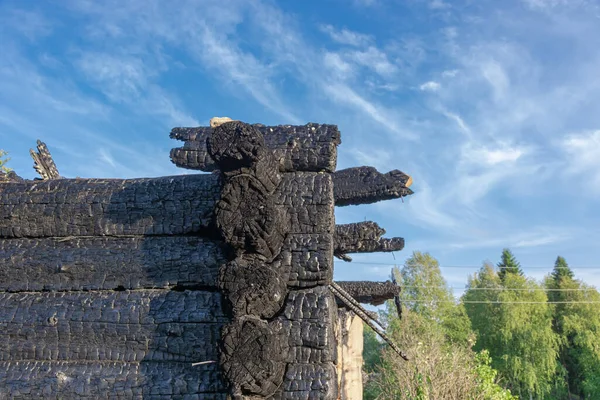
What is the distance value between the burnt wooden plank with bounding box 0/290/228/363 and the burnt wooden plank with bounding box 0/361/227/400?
0.05 m

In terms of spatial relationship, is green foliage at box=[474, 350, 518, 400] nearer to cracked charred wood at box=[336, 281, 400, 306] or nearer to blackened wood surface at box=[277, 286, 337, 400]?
→ cracked charred wood at box=[336, 281, 400, 306]

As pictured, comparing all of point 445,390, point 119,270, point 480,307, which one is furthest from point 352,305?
point 480,307

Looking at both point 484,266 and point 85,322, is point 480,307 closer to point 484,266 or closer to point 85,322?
point 484,266

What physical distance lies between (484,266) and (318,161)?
3715cm

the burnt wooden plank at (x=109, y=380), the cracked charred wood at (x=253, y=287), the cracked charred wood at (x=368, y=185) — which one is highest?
the cracked charred wood at (x=368, y=185)

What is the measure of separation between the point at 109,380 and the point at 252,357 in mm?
1005

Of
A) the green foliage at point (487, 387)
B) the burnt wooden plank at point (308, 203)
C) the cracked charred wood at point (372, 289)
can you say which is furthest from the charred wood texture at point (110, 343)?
the green foliage at point (487, 387)

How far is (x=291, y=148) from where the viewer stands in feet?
11.0

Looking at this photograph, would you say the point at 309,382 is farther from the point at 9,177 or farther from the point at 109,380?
the point at 9,177

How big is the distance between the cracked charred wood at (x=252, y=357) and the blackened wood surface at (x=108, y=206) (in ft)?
2.74

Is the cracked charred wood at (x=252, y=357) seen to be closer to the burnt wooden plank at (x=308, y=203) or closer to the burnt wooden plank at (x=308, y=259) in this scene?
the burnt wooden plank at (x=308, y=259)

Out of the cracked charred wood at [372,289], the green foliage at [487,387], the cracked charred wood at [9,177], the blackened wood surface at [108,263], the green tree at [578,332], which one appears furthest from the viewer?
the green tree at [578,332]

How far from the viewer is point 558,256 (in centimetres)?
3634

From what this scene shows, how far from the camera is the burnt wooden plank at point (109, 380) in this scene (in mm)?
2982
